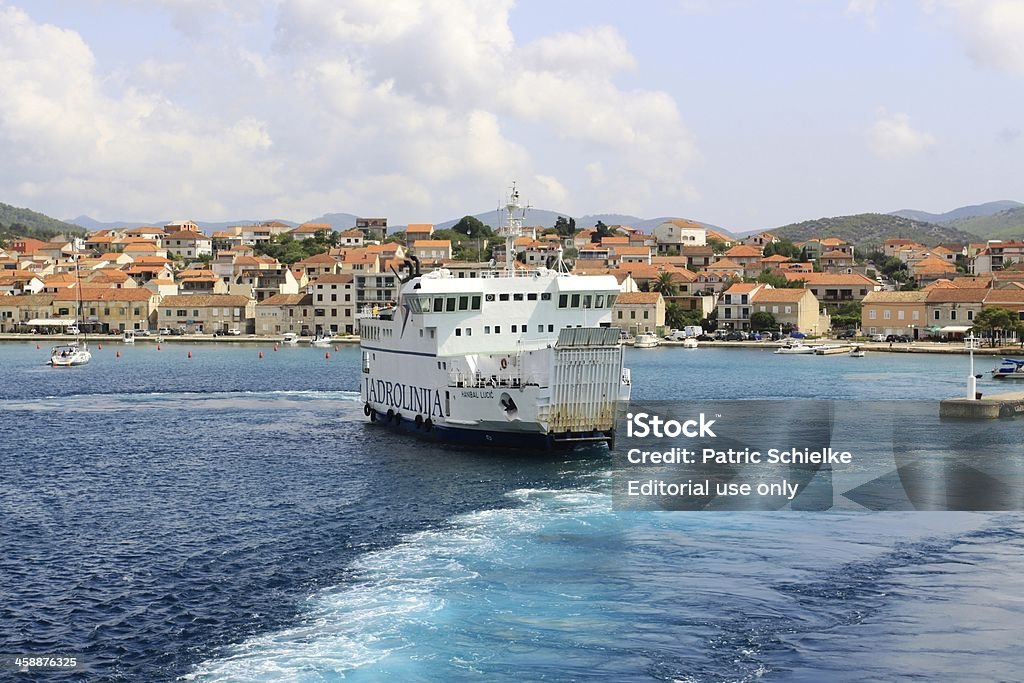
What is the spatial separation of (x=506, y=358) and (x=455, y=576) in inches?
672

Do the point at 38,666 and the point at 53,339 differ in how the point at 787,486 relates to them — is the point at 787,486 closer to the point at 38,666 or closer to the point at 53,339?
the point at 38,666

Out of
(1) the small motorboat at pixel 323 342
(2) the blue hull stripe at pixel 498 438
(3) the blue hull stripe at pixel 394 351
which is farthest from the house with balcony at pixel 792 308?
(2) the blue hull stripe at pixel 498 438

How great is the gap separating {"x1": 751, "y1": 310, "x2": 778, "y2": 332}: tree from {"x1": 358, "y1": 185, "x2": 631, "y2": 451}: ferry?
257 feet

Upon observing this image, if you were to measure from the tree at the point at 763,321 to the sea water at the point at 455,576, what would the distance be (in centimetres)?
8636

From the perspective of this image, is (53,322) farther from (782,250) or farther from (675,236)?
(782,250)

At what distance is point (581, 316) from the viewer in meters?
44.7

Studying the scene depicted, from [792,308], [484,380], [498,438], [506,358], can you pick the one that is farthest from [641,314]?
[498,438]

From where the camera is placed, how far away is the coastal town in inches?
4719

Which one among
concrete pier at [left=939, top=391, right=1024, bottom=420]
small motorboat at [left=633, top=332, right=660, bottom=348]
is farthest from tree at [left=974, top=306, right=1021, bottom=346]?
concrete pier at [left=939, top=391, right=1024, bottom=420]

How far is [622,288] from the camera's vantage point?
106 meters

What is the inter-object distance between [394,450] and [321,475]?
5.47 m

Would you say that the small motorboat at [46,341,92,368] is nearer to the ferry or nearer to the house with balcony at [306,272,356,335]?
the house with balcony at [306,272,356,335]

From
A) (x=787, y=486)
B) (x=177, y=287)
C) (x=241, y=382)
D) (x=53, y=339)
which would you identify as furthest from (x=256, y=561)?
(x=177, y=287)

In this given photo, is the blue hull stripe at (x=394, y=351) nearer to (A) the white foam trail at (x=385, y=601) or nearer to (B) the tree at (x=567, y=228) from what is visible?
(A) the white foam trail at (x=385, y=601)
